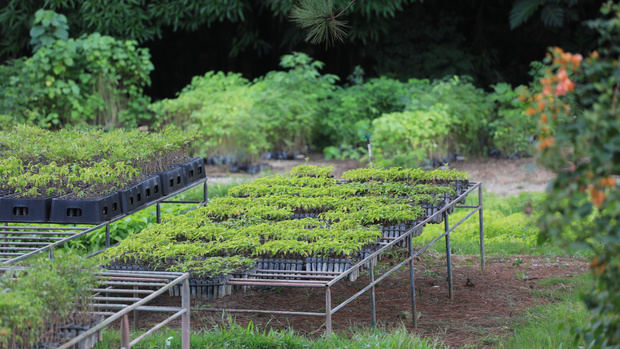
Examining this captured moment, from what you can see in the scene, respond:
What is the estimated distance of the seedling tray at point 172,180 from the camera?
255 inches

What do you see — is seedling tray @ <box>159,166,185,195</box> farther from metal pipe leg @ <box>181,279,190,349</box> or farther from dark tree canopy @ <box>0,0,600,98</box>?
dark tree canopy @ <box>0,0,600,98</box>

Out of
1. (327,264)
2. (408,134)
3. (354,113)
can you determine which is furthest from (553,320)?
(354,113)

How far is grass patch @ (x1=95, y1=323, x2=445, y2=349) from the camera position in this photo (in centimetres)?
462

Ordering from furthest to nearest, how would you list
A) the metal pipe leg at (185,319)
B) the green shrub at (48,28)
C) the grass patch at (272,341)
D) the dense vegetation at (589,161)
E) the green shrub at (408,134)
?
the green shrub at (48,28), the green shrub at (408,134), the grass patch at (272,341), the metal pipe leg at (185,319), the dense vegetation at (589,161)

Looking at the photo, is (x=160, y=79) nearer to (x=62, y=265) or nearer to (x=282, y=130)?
(x=282, y=130)

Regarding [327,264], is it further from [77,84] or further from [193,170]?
[77,84]

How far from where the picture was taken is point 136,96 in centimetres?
1362

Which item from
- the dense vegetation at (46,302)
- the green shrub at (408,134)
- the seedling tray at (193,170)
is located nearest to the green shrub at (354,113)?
the green shrub at (408,134)

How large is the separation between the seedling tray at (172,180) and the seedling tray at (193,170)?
3.6 inches

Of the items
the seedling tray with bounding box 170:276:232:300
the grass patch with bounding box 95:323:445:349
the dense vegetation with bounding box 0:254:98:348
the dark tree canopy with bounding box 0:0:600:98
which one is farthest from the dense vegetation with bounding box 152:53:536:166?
the dense vegetation with bounding box 0:254:98:348

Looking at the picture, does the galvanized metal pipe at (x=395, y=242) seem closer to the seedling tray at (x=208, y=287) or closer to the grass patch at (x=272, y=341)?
the grass patch at (x=272, y=341)

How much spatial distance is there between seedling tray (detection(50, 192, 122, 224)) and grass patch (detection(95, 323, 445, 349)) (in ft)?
2.55

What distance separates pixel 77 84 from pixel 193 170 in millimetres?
6627

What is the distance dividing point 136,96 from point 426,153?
4.98 meters
